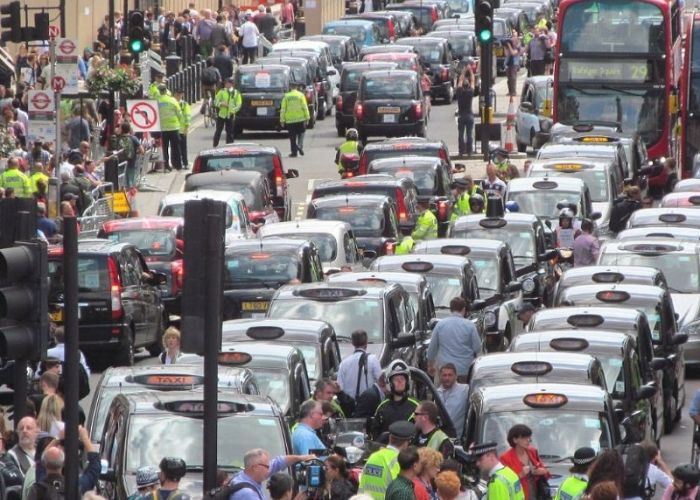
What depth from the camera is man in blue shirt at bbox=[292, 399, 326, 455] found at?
16156 mm

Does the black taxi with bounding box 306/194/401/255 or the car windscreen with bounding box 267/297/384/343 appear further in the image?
the black taxi with bounding box 306/194/401/255

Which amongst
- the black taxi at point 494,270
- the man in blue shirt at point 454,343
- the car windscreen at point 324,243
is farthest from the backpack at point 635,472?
the car windscreen at point 324,243

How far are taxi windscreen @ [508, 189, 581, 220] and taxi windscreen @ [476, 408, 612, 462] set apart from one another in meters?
15.0

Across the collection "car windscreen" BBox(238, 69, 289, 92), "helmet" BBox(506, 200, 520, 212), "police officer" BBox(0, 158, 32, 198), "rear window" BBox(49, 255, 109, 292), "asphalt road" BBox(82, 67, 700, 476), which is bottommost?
"asphalt road" BBox(82, 67, 700, 476)

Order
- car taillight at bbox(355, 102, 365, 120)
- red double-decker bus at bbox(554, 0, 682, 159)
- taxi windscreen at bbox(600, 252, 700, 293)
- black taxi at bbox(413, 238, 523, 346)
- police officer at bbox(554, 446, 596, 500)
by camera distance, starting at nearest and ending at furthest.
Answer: police officer at bbox(554, 446, 596, 500), black taxi at bbox(413, 238, 523, 346), taxi windscreen at bbox(600, 252, 700, 293), red double-decker bus at bbox(554, 0, 682, 159), car taillight at bbox(355, 102, 365, 120)

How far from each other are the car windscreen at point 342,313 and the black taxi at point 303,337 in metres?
1.49

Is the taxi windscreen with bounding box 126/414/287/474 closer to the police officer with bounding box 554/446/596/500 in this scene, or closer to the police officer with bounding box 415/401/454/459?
the police officer with bounding box 415/401/454/459

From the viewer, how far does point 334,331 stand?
21.3 meters

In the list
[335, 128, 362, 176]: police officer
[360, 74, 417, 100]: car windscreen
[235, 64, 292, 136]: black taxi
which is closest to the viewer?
[335, 128, 362, 176]: police officer

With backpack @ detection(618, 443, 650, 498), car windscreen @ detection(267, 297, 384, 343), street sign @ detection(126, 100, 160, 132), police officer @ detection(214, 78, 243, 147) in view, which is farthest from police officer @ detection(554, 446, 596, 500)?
police officer @ detection(214, 78, 243, 147)

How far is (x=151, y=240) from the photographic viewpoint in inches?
1142

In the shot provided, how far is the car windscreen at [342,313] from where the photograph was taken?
2200cm

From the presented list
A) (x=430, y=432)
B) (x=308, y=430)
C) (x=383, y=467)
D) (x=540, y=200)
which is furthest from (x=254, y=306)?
(x=383, y=467)

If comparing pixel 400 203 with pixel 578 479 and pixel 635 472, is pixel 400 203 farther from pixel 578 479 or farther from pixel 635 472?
pixel 635 472
